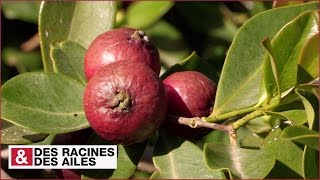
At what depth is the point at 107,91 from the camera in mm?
1692

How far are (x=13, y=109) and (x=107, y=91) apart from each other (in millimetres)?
317

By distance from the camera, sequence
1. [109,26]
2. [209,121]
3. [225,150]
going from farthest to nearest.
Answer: [109,26], [209,121], [225,150]

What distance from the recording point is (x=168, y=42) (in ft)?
10.4

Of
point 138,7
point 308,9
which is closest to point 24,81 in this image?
point 308,9

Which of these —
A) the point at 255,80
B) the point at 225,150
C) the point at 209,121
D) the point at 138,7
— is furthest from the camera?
the point at 138,7

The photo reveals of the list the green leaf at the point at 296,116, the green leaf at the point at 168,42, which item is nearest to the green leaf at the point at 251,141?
the green leaf at the point at 296,116

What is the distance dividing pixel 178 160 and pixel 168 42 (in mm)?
1445

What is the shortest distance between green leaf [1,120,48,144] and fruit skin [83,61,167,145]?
307mm

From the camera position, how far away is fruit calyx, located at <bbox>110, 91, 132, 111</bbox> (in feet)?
5.50

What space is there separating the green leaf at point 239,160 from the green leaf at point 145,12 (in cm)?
124

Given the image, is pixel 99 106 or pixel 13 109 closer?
pixel 99 106

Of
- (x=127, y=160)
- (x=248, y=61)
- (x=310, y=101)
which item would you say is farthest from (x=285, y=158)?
(x=127, y=160)

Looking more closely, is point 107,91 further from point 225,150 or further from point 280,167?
point 280,167

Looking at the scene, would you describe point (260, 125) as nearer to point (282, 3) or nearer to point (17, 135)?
point (282, 3)
